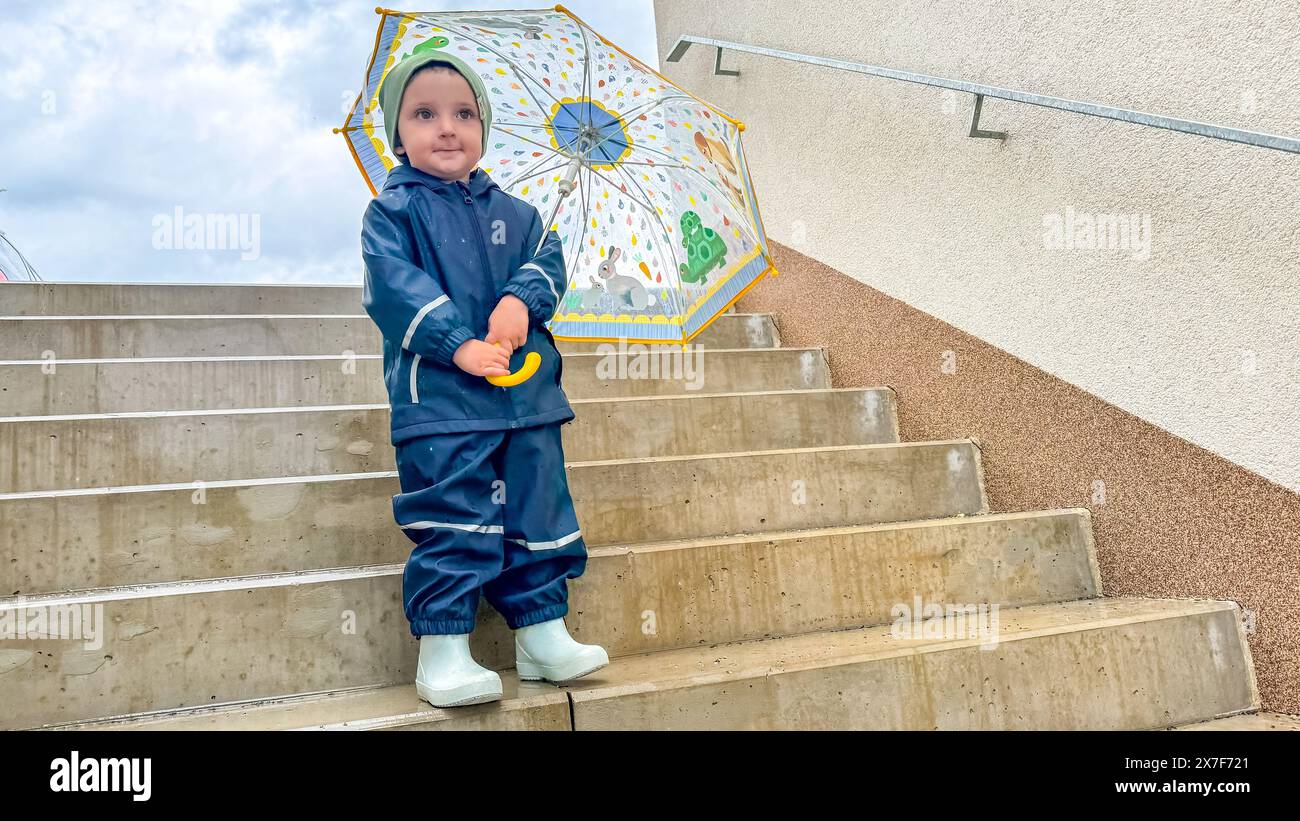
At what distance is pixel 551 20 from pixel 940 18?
3.99 ft

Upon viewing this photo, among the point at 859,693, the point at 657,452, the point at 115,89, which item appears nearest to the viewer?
the point at 859,693

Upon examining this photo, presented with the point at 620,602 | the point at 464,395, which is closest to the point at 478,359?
the point at 464,395

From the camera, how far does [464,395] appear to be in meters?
1.36

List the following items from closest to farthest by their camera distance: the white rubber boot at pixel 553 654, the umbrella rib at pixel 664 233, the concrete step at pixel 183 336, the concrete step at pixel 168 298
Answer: the white rubber boot at pixel 553 654
the umbrella rib at pixel 664 233
the concrete step at pixel 183 336
the concrete step at pixel 168 298

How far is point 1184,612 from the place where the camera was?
60.9 inches

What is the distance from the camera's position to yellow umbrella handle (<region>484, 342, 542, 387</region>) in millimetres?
1329

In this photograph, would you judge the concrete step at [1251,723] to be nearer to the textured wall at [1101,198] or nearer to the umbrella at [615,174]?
the textured wall at [1101,198]

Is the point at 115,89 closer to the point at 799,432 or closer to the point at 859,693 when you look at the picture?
the point at 799,432

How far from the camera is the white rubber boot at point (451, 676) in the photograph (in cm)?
121

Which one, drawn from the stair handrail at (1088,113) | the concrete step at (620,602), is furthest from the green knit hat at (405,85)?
the stair handrail at (1088,113)

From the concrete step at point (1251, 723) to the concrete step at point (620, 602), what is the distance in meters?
0.39

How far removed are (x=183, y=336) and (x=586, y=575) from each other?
1.59 meters

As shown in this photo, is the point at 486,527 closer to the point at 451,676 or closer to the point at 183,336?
the point at 451,676
